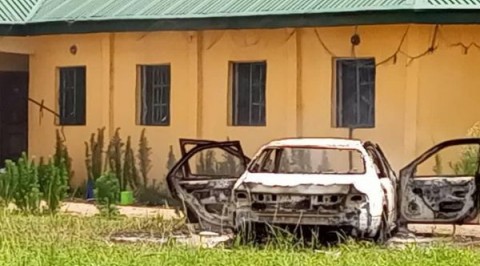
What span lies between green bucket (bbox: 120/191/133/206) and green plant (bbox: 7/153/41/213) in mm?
2525

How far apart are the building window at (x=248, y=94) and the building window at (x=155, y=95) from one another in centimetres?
144

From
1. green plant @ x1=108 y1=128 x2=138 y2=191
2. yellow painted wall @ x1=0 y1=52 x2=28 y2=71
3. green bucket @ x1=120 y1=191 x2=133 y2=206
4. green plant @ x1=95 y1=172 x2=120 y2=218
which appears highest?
yellow painted wall @ x1=0 y1=52 x2=28 y2=71

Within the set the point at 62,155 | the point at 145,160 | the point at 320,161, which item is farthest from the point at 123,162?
the point at 320,161

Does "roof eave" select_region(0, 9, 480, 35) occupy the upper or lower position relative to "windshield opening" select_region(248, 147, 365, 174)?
upper

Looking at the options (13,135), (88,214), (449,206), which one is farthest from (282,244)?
(13,135)

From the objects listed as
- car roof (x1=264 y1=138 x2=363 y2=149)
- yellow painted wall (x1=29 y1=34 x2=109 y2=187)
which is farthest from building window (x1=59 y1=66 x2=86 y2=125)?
car roof (x1=264 y1=138 x2=363 y2=149)

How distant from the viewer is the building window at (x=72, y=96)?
23.7 meters

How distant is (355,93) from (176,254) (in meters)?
8.06

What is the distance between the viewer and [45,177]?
19.4m

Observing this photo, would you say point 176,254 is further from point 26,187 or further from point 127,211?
point 127,211

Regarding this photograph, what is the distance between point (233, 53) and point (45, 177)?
4225mm

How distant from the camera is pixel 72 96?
78.5 feet

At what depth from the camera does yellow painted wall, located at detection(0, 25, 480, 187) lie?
64.5 ft

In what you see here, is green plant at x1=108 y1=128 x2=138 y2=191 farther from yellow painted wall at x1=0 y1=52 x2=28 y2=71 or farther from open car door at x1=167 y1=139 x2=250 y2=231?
open car door at x1=167 y1=139 x2=250 y2=231
